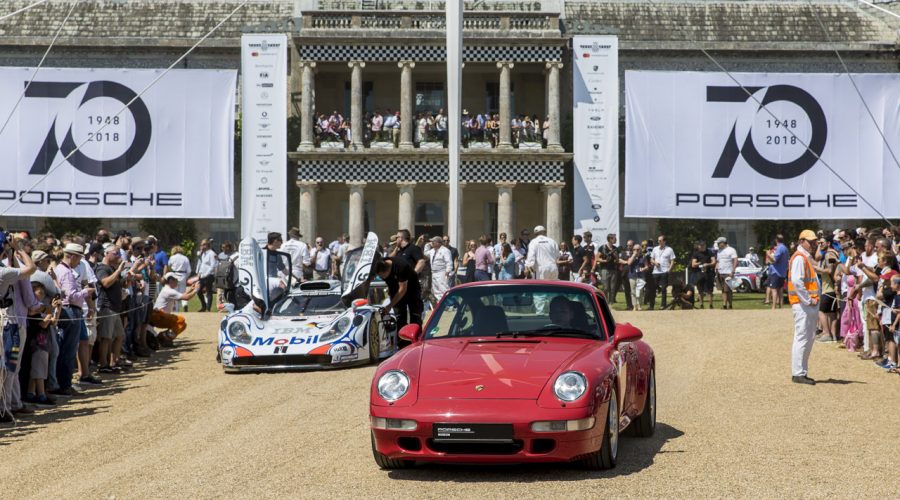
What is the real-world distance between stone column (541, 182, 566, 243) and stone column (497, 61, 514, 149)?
2390mm

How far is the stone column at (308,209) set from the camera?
45.9 meters

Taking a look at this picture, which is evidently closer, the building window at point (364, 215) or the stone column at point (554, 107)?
the stone column at point (554, 107)

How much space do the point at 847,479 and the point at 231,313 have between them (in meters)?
10.4

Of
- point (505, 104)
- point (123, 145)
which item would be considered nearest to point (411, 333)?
point (123, 145)

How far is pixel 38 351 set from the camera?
13.1 meters

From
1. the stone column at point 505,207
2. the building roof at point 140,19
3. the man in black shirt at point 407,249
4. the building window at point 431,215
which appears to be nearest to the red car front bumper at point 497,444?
the man in black shirt at point 407,249

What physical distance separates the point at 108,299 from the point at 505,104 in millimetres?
32156

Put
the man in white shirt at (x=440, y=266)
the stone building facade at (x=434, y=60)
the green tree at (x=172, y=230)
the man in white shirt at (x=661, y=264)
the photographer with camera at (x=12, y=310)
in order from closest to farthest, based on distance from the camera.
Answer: the photographer with camera at (x=12, y=310) < the man in white shirt at (x=440, y=266) < the man in white shirt at (x=661, y=264) < the stone building facade at (x=434, y=60) < the green tree at (x=172, y=230)

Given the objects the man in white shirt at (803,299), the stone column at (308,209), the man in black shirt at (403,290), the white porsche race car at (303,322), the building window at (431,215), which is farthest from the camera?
the building window at (431,215)

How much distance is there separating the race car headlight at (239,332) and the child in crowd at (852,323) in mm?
9018

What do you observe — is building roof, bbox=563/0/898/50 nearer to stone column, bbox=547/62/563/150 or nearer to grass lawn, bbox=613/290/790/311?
stone column, bbox=547/62/563/150

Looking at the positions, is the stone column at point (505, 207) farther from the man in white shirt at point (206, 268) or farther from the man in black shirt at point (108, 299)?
the man in black shirt at point (108, 299)

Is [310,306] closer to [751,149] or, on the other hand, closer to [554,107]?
[751,149]

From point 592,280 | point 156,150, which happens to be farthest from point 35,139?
point 592,280
